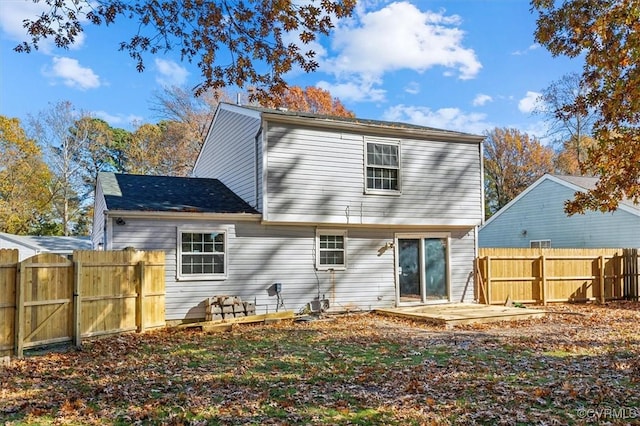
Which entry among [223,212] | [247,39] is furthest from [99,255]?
[247,39]

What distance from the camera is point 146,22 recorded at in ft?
19.6

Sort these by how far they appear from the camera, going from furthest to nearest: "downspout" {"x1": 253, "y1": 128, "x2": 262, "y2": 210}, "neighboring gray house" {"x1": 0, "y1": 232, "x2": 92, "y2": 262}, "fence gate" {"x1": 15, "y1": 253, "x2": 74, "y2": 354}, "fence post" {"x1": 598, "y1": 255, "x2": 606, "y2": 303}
Result: "neighboring gray house" {"x1": 0, "y1": 232, "x2": 92, "y2": 262}, "fence post" {"x1": 598, "y1": 255, "x2": 606, "y2": 303}, "downspout" {"x1": 253, "y1": 128, "x2": 262, "y2": 210}, "fence gate" {"x1": 15, "y1": 253, "x2": 74, "y2": 354}

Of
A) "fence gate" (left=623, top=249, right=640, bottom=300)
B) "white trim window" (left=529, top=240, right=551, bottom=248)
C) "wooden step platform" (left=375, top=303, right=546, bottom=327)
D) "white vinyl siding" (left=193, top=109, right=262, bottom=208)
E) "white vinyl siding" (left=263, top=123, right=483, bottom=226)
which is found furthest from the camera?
"white trim window" (left=529, top=240, right=551, bottom=248)

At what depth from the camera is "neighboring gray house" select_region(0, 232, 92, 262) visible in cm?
2392

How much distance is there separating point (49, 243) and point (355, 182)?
19.8 meters

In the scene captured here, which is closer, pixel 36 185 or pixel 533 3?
pixel 533 3

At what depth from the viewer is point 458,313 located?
12.5 meters

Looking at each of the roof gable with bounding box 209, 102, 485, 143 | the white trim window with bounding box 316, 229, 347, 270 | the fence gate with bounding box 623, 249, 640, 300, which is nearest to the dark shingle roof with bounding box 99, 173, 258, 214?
the white trim window with bounding box 316, 229, 347, 270

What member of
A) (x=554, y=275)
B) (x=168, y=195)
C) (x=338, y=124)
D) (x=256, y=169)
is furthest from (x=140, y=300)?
A: (x=554, y=275)

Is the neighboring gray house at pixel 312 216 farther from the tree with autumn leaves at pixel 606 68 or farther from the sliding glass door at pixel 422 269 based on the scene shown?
the tree with autumn leaves at pixel 606 68

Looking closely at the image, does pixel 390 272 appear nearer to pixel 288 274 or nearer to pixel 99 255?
pixel 288 274

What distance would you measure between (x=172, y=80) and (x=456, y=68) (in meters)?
19.6

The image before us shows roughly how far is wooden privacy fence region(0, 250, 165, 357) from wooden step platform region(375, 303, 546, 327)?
622cm

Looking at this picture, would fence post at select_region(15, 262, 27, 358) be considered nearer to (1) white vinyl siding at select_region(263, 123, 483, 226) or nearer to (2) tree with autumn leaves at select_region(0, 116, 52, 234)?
(1) white vinyl siding at select_region(263, 123, 483, 226)
